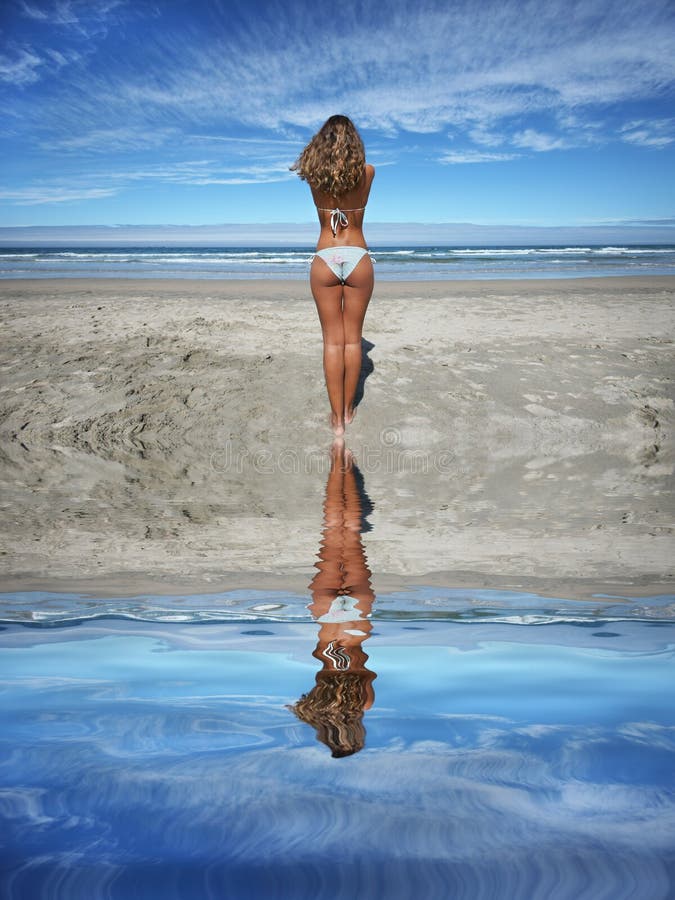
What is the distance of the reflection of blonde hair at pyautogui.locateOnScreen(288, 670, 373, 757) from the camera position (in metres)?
1.37

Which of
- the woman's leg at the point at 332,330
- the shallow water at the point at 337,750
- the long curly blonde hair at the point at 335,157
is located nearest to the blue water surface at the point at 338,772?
the shallow water at the point at 337,750

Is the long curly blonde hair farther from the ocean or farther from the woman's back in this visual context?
the ocean

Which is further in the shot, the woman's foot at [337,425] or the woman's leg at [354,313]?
the woman's foot at [337,425]

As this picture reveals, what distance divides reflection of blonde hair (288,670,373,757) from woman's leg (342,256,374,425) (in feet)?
A: 13.2

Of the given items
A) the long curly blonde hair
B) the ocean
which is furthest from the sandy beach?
the ocean

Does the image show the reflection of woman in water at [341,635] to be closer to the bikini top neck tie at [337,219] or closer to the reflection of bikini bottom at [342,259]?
Result: the reflection of bikini bottom at [342,259]

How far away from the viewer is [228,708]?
60.1 inches

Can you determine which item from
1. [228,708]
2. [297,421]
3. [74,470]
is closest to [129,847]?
[228,708]

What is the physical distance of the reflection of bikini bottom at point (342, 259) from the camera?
17.5 ft

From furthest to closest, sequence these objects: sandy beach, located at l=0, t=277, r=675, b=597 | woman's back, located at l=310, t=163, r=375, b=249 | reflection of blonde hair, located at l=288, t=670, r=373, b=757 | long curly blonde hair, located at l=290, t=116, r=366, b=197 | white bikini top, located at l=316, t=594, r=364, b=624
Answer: woman's back, located at l=310, t=163, r=375, b=249, long curly blonde hair, located at l=290, t=116, r=366, b=197, sandy beach, located at l=0, t=277, r=675, b=597, white bikini top, located at l=316, t=594, r=364, b=624, reflection of blonde hair, located at l=288, t=670, r=373, b=757

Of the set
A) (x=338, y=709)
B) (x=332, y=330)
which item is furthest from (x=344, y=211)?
(x=338, y=709)

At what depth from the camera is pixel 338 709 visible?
4.95 ft

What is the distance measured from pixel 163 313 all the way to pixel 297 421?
389 cm

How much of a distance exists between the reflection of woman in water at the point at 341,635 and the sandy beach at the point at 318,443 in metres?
0.08
